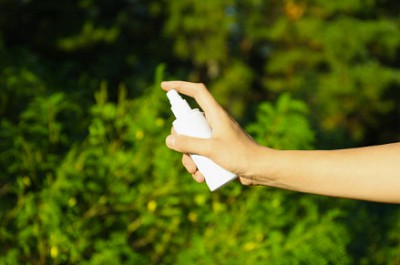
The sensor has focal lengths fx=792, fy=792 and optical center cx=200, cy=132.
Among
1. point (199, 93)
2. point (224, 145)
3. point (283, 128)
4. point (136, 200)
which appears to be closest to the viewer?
point (224, 145)

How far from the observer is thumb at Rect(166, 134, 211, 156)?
1.93 m

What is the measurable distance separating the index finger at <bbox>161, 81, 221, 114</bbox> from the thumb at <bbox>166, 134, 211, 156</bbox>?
0.33 ft

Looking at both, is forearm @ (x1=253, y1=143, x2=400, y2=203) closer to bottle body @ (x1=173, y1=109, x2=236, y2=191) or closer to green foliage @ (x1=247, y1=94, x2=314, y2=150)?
bottle body @ (x1=173, y1=109, x2=236, y2=191)

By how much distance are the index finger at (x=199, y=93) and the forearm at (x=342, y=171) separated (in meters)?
0.18

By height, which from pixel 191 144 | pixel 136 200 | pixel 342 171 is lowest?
pixel 136 200

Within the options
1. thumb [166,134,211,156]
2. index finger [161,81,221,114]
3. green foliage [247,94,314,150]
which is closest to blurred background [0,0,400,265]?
green foliage [247,94,314,150]

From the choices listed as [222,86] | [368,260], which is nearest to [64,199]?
[368,260]

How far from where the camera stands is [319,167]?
2004mm

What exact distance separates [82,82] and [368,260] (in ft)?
8.32

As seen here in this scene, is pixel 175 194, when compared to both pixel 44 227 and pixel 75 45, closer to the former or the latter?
pixel 44 227

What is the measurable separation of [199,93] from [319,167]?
369 millimetres

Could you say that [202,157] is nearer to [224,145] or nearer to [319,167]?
[224,145]

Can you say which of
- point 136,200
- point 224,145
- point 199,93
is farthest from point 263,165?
point 136,200

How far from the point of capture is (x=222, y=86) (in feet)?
84.3
